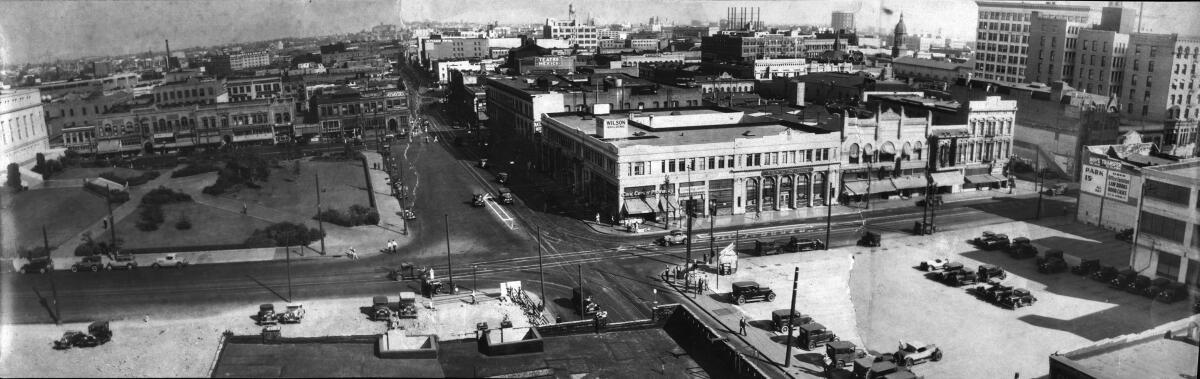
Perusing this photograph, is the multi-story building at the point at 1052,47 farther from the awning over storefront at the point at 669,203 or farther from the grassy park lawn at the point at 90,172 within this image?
the grassy park lawn at the point at 90,172

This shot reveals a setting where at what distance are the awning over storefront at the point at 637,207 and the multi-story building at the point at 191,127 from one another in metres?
28.4

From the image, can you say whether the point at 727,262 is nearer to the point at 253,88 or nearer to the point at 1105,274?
the point at 1105,274

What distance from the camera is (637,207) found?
5272 centimetres

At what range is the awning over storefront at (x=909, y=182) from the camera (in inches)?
2382

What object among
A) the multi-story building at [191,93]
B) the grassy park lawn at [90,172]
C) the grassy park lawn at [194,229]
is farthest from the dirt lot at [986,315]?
the multi-story building at [191,93]

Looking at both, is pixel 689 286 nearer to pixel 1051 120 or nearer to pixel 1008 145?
pixel 1008 145

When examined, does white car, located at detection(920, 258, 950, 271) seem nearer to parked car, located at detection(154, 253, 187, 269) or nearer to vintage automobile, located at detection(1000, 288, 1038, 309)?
vintage automobile, located at detection(1000, 288, 1038, 309)

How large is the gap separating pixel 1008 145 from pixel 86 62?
6637 centimetres

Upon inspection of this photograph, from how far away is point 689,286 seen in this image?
131ft

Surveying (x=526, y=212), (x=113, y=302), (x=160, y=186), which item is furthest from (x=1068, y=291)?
(x=160, y=186)

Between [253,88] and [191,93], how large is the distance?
941 centimetres

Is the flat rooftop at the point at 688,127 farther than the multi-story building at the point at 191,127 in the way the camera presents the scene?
Yes

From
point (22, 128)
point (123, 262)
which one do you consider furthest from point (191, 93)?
point (123, 262)

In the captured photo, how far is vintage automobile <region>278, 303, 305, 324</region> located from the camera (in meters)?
34.0
